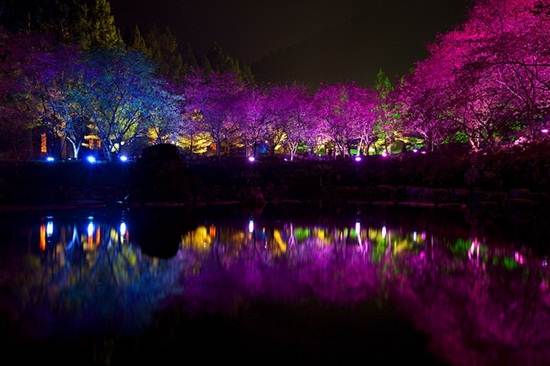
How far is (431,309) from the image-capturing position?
243 inches

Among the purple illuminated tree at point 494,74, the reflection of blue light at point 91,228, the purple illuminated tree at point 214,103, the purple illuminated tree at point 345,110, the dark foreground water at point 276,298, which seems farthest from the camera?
the purple illuminated tree at point 345,110

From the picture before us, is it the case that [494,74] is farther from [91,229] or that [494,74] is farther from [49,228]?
[49,228]

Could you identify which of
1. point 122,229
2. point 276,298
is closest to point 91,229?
point 122,229

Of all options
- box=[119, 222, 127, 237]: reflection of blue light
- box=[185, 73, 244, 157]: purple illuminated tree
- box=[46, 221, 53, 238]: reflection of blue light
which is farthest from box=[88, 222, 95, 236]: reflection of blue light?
box=[185, 73, 244, 157]: purple illuminated tree

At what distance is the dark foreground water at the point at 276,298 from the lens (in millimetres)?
4953

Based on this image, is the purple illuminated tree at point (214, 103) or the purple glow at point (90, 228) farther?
the purple illuminated tree at point (214, 103)

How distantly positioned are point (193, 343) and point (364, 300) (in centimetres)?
246

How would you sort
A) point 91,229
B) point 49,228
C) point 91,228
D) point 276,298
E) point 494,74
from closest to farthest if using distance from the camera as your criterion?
point 276,298
point 91,229
point 49,228
point 91,228
point 494,74

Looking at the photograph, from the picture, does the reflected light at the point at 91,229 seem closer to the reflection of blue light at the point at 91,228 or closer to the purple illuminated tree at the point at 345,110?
the reflection of blue light at the point at 91,228

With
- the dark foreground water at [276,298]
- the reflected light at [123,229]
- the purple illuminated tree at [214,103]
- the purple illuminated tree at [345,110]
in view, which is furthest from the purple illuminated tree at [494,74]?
the purple illuminated tree at [214,103]

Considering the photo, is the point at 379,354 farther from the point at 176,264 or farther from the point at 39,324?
the point at 176,264

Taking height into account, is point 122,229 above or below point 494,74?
below

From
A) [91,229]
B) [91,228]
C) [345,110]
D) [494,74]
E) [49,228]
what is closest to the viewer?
[91,229]

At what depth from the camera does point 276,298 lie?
6730 mm
